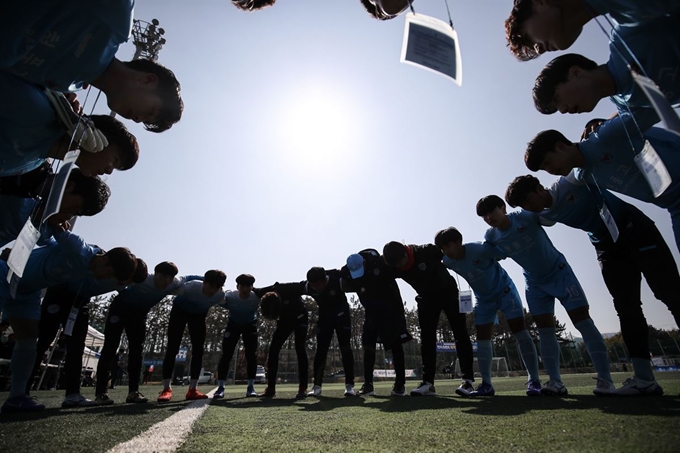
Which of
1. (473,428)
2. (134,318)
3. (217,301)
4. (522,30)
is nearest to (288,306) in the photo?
(217,301)

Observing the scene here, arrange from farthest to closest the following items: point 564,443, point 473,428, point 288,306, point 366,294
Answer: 1. point 288,306
2. point 366,294
3. point 473,428
4. point 564,443

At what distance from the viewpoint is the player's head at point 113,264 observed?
3.65 m

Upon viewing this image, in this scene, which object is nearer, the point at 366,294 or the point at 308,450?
the point at 308,450

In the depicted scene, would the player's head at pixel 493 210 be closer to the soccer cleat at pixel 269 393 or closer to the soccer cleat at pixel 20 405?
the soccer cleat at pixel 269 393

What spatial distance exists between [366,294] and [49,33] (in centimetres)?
469

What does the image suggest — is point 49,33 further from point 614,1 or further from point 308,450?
point 614,1

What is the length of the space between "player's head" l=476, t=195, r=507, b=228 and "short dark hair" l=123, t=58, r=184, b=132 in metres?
3.23

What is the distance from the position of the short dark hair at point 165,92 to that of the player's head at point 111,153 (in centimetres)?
17

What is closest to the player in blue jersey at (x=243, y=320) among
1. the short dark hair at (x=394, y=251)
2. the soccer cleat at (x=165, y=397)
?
the soccer cleat at (x=165, y=397)

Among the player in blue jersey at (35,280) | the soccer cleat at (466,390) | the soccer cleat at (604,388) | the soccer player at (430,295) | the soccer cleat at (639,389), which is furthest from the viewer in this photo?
the soccer player at (430,295)

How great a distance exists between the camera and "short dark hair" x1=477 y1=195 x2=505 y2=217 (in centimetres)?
398

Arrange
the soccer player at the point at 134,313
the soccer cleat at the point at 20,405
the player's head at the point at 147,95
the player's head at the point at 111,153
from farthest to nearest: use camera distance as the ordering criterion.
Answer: the soccer player at the point at 134,313
the soccer cleat at the point at 20,405
the player's head at the point at 111,153
the player's head at the point at 147,95

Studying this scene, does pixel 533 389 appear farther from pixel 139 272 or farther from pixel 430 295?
pixel 139 272

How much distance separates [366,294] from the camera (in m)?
5.48
